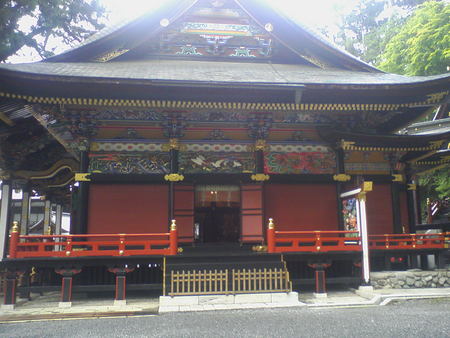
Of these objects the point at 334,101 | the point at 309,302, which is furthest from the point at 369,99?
the point at 309,302

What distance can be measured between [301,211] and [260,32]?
6.71 m

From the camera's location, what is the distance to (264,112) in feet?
37.9

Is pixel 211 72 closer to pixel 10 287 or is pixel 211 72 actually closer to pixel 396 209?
pixel 396 209

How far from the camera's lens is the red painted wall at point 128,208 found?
11.2 metres

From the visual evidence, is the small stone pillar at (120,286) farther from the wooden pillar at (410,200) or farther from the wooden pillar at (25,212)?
the wooden pillar at (410,200)

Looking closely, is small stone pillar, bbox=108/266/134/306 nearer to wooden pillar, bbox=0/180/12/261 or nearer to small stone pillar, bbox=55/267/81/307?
small stone pillar, bbox=55/267/81/307

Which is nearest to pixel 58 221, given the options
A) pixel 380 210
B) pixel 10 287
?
pixel 10 287

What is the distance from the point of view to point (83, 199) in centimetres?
1096

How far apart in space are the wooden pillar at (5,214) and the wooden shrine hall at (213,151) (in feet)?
0.20

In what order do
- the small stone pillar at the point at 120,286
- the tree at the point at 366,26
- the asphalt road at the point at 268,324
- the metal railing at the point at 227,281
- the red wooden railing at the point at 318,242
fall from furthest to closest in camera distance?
the tree at the point at 366,26
the red wooden railing at the point at 318,242
the small stone pillar at the point at 120,286
the metal railing at the point at 227,281
the asphalt road at the point at 268,324

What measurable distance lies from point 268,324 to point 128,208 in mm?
5930

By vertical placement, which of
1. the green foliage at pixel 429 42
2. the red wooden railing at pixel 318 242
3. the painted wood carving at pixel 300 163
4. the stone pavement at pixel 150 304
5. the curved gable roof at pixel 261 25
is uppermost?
the green foliage at pixel 429 42

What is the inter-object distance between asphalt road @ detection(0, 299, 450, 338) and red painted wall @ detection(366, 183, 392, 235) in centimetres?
394

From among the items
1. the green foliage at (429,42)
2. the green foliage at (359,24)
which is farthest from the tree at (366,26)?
the green foliage at (429,42)
